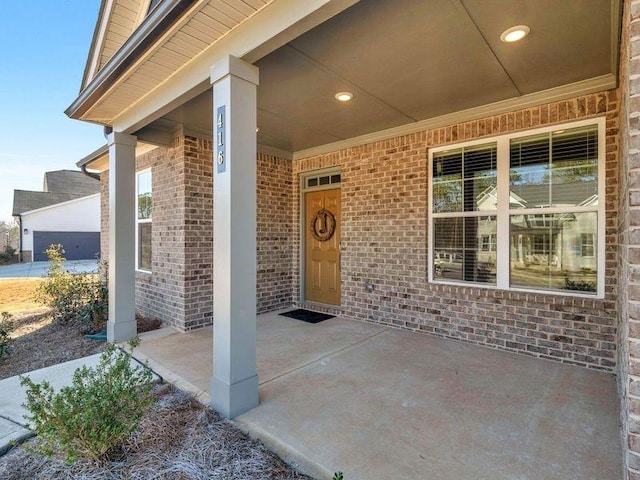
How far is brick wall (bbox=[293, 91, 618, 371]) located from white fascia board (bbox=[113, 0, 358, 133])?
275 cm

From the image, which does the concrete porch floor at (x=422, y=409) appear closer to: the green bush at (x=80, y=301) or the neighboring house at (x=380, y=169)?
the neighboring house at (x=380, y=169)

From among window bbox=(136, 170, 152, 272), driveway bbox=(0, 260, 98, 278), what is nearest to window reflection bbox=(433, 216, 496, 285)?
window bbox=(136, 170, 152, 272)

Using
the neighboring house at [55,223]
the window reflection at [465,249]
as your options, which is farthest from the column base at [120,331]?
the neighboring house at [55,223]

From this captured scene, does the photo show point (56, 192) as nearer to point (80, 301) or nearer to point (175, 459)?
point (80, 301)

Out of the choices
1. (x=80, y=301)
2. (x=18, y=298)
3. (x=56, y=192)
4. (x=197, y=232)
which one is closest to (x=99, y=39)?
(x=197, y=232)

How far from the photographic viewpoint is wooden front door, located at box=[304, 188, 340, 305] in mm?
5777

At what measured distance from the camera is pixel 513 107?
12.4 ft

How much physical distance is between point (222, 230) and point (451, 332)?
10.6 ft

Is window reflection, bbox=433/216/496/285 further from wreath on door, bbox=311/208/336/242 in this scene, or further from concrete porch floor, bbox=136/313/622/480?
wreath on door, bbox=311/208/336/242

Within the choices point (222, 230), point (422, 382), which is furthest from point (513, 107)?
point (222, 230)

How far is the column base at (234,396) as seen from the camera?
253cm

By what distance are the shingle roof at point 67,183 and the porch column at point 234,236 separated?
28362mm

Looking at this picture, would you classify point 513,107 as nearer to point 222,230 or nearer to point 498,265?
point 498,265

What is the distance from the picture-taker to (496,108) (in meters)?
3.86
